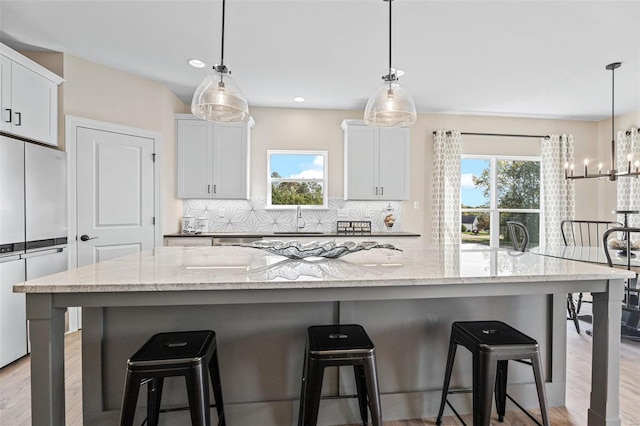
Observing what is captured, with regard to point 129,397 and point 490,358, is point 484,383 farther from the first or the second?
point 129,397

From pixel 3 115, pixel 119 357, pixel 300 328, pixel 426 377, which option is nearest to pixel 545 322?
pixel 426 377

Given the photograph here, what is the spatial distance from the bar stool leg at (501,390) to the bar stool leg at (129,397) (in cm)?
180

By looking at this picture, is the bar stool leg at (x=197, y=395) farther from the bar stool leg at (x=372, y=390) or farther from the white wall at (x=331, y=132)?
the white wall at (x=331, y=132)

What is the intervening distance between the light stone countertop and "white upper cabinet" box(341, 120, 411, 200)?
98.9 inches

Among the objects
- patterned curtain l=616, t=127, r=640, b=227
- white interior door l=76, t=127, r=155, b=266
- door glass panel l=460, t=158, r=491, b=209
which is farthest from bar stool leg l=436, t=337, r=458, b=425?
patterned curtain l=616, t=127, r=640, b=227

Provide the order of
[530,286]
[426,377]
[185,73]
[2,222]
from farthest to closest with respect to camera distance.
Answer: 1. [185,73]
2. [2,222]
3. [426,377]
4. [530,286]

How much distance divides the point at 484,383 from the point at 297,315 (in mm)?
928

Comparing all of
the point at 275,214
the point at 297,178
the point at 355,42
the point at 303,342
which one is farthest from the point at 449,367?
the point at 297,178

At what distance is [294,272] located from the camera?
1517mm

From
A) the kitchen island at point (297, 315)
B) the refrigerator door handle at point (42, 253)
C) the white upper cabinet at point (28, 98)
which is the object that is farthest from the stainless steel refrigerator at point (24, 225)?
the kitchen island at point (297, 315)

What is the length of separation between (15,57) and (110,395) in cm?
265

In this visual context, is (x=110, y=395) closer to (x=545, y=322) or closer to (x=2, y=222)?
(x=2, y=222)

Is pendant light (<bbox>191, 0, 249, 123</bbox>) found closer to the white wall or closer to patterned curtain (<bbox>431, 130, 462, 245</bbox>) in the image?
the white wall

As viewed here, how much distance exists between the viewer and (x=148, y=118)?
3703 millimetres
